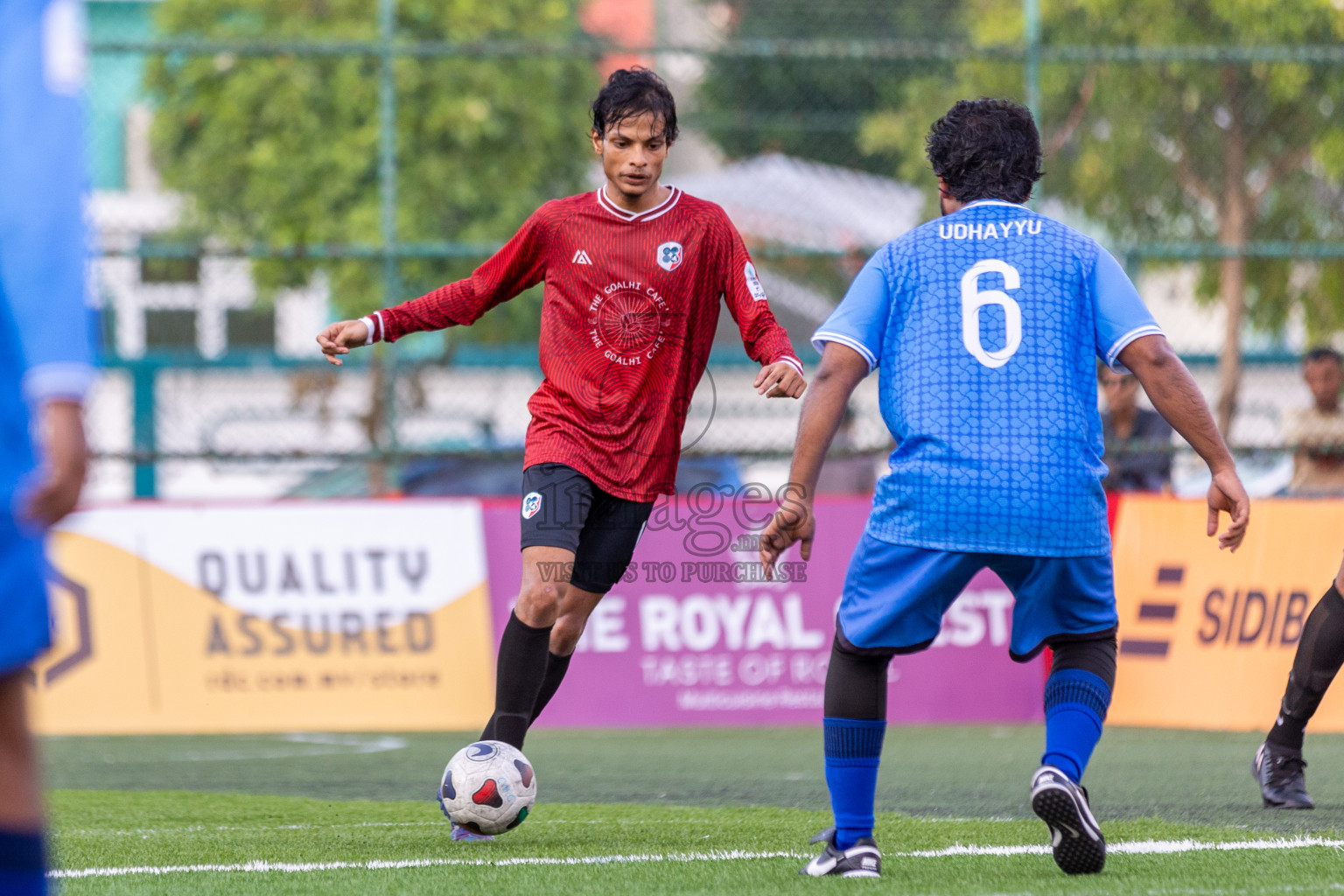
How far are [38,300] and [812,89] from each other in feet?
66.9

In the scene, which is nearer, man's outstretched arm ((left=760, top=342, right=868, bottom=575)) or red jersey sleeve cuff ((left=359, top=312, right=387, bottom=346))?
man's outstretched arm ((left=760, top=342, right=868, bottom=575))

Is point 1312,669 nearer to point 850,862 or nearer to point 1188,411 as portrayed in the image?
point 1188,411

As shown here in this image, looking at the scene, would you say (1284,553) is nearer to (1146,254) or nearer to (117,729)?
(1146,254)

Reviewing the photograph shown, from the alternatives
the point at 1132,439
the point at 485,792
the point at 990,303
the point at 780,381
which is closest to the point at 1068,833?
the point at 990,303

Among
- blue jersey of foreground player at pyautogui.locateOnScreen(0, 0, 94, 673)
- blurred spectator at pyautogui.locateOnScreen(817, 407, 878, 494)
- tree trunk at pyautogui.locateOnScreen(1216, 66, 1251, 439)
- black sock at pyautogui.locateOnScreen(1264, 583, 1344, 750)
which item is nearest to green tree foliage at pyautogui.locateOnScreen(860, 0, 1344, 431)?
tree trunk at pyautogui.locateOnScreen(1216, 66, 1251, 439)

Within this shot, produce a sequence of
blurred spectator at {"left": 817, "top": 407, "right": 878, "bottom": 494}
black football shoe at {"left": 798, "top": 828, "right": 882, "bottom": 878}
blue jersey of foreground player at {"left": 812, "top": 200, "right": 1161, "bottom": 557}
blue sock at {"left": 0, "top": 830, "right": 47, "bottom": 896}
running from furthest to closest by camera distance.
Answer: blurred spectator at {"left": 817, "top": 407, "right": 878, "bottom": 494} < black football shoe at {"left": 798, "top": 828, "right": 882, "bottom": 878} < blue jersey of foreground player at {"left": 812, "top": 200, "right": 1161, "bottom": 557} < blue sock at {"left": 0, "top": 830, "right": 47, "bottom": 896}

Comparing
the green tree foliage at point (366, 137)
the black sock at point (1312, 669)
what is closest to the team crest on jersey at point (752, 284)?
the black sock at point (1312, 669)

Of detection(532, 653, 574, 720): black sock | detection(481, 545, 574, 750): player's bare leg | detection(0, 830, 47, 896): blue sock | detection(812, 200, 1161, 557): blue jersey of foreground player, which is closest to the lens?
detection(0, 830, 47, 896): blue sock

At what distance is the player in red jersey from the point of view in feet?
16.1

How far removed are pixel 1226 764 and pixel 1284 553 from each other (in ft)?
6.81

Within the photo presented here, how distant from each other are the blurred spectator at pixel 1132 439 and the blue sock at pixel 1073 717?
234 inches

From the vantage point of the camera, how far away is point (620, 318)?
197 inches

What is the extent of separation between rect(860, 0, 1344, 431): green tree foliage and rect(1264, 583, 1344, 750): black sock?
5550mm

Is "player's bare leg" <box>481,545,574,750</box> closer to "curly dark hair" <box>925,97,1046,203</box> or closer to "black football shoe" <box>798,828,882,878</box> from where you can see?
"black football shoe" <box>798,828,882,878</box>
